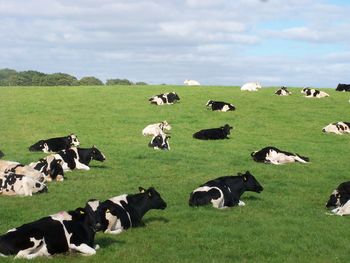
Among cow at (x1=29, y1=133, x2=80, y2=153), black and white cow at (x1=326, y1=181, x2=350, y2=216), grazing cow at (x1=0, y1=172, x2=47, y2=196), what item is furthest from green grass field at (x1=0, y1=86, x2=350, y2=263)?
cow at (x1=29, y1=133, x2=80, y2=153)

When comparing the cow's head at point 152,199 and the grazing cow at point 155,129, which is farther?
the grazing cow at point 155,129

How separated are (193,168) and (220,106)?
2009 centimetres

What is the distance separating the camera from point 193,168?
75.3 feet

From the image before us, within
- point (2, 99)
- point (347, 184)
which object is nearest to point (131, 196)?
point (347, 184)

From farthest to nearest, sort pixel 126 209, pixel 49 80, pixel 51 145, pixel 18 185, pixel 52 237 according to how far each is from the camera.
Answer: pixel 49 80
pixel 51 145
pixel 18 185
pixel 126 209
pixel 52 237

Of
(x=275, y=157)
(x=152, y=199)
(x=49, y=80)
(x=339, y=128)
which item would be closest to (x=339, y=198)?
(x=152, y=199)

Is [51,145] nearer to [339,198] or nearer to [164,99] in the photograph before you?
[339,198]

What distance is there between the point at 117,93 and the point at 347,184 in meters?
37.6

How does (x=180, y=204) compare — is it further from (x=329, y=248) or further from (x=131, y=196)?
(x=329, y=248)

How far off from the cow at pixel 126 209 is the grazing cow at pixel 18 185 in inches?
180

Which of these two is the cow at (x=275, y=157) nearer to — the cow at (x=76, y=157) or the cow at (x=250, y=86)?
the cow at (x=76, y=157)

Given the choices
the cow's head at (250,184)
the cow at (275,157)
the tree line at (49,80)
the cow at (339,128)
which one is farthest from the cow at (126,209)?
the tree line at (49,80)

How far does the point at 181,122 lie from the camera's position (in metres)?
38.1

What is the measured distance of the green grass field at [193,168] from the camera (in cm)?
1202
